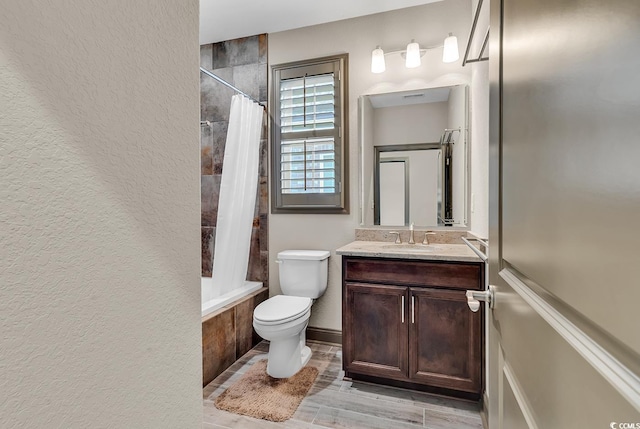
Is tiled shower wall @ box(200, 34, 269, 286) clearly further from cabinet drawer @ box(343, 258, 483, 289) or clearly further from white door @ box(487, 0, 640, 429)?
white door @ box(487, 0, 640, 429)

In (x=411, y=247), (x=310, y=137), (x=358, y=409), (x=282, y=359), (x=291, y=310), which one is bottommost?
(x=358, y=409)

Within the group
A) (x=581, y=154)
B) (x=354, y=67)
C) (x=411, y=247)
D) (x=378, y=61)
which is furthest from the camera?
(x=354, y=67)

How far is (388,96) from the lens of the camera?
2.52m

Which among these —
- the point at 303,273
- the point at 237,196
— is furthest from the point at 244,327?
the point at 237,196

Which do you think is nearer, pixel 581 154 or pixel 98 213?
pixel 581 154

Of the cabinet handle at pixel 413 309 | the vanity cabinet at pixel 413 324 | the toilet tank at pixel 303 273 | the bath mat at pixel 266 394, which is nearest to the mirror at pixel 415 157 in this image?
the toilet tank at pixel 303 273

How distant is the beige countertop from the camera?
189 cm

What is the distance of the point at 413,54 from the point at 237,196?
1701 millimetres

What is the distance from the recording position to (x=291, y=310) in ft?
7.03

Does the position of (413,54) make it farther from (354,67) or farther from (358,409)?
(358,409)

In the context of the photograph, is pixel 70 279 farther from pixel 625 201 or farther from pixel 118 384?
pixel 625 201

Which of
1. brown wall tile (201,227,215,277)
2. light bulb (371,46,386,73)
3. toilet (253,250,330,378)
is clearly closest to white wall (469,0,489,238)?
light bulb (371,46,386,73)

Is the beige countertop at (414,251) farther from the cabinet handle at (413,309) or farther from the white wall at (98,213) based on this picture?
the white wall at (98,213)

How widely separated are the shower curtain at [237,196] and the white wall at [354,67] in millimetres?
382
